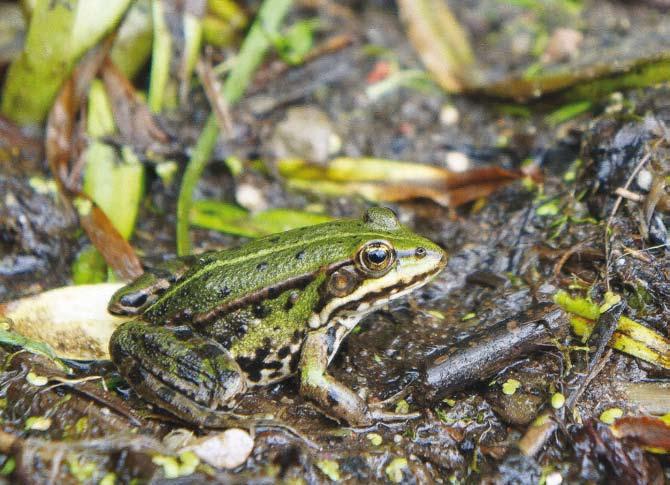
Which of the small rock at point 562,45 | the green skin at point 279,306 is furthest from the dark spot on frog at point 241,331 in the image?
the small rock at point 562,45

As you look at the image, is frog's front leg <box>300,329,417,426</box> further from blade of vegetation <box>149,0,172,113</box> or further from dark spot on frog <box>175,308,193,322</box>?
blade of vegetation <box>149,0,172,113</box>

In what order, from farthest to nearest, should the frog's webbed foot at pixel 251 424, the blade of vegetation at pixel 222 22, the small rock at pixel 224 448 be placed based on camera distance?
the blade of vegetation at pixel 222 22
the frog's webbed foot at pixel 251 424
the small rock at pixel 224 448

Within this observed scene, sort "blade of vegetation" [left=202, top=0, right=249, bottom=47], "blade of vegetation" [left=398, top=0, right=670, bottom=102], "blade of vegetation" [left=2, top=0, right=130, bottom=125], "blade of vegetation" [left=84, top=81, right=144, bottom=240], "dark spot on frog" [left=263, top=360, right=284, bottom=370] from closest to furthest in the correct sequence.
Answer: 1. "dark spot on frog" [left=263, top=360, right=284, bottom=370]
2. "blade of vegetation" [left=2, top=0, right=130, bottom=125]
3. "blade of vegetation" [left=84, top=81, right=144, bottom=240]
4. "blade of vegetation" [left=398, top=0, right=670, bottom=102]
5. "blade of vegetation" [left=202, top=0, right=249, bottom=47]

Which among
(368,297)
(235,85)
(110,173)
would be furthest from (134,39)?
(368,297)

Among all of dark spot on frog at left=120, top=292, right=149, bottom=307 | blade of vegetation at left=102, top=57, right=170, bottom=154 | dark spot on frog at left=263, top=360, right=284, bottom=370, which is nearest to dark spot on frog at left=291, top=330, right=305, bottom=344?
dark spot on frog at left=263, top=360, right=284, bottom=370

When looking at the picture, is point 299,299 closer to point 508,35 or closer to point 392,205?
point 392,205

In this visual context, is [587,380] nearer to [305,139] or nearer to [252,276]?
[252,276]

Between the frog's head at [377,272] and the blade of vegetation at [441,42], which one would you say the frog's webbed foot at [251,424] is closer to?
the frog's head at [377,272]
